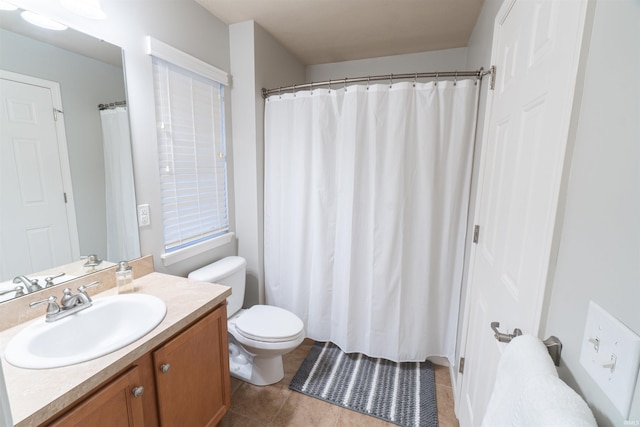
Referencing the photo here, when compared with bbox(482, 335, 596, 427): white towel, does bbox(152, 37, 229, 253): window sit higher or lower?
higher

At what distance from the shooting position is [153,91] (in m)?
1.49

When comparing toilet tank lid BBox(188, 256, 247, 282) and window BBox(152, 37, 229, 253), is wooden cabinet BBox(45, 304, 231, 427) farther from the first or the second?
window BBox(152, 37, 229, 253)

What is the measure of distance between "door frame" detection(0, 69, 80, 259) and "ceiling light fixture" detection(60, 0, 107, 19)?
11.9 inches

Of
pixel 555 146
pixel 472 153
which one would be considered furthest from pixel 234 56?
pixel 555 146

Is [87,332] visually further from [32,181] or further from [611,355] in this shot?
[611,355]

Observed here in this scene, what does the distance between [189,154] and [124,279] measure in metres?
0.82

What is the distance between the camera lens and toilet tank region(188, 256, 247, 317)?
1.71m

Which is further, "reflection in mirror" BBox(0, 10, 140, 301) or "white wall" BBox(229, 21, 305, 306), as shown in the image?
"white wall" BBox(229, 21, 305, 306)

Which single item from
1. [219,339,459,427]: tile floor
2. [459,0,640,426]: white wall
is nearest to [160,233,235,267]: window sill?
[219,339,459,427]: tile floor

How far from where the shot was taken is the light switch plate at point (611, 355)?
1.27 feet

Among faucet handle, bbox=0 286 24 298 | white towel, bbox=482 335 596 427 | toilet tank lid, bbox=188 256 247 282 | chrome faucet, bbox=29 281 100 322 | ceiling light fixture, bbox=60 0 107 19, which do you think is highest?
ceiling light fixture, bbox=60 0 107 19

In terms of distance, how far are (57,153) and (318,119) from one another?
1.42 m

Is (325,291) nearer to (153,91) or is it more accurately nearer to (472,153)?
(472,153)

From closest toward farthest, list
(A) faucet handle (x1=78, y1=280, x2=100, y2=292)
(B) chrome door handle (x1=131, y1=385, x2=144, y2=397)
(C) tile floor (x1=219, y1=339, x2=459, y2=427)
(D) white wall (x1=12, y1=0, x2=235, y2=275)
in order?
1. (B) chrome door handle (x1=131, y1=385, x2=144, y2=397)
2. (A) faucet handle (x1=78, y1=280, x2=100, y2=292)
3. (D) white wall (x1=12, y1=0, x2=235, y2=275)
4. (C) tile floor (x1=219, y1=339, x2=459, y2=427)
